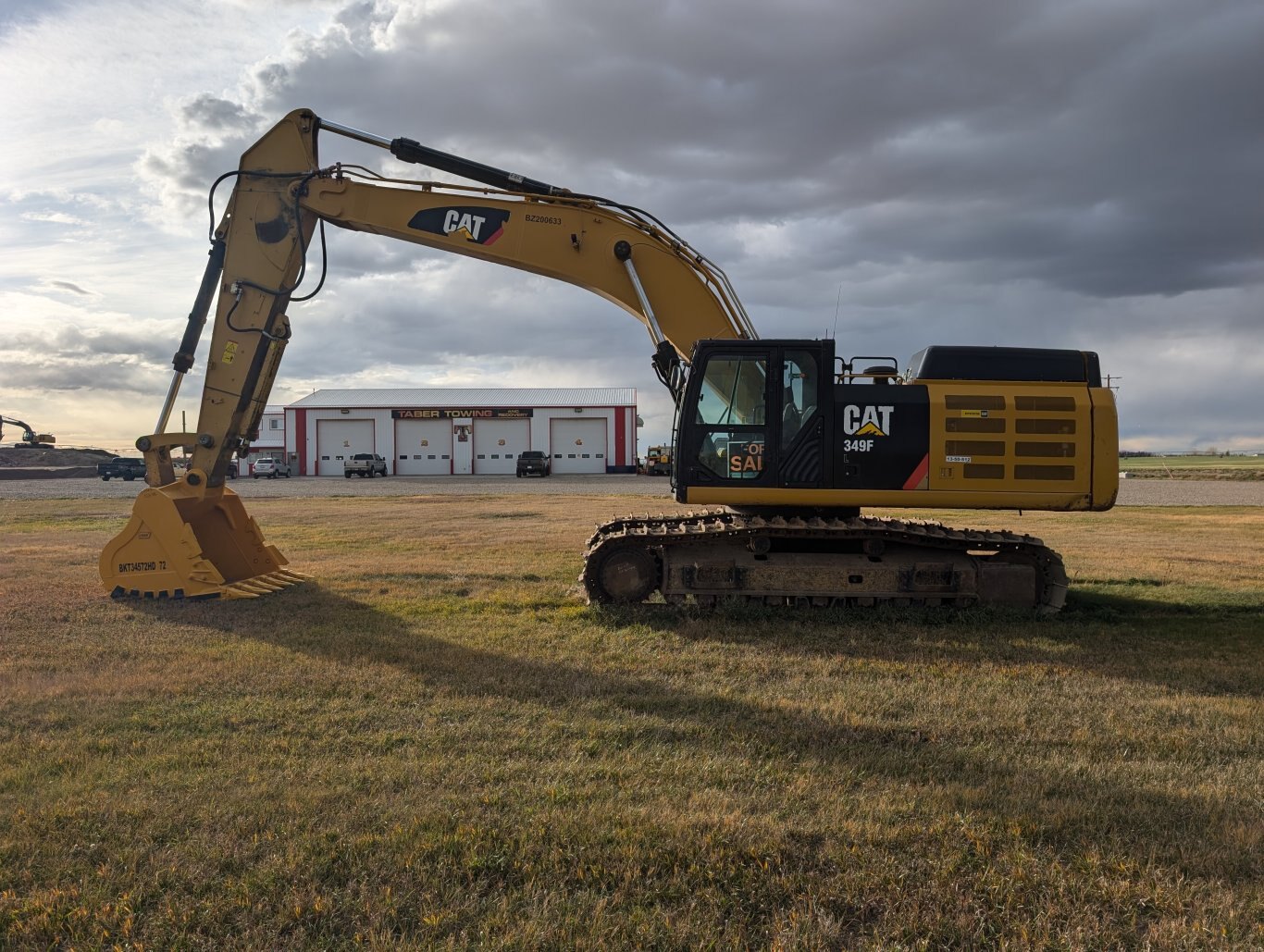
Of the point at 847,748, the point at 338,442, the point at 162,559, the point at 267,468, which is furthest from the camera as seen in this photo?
the point at 338,442

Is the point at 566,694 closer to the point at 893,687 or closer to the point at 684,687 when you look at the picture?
the point at 684,687

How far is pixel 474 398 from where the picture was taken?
63156 millimetres

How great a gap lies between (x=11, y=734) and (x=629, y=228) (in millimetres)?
7776

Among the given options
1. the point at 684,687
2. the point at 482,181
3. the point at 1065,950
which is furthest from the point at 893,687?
the point at 482,181

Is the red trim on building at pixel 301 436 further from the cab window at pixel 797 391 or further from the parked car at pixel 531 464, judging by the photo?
the cab window at pixel 797 391

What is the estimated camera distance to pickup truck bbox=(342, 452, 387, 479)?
53594 mm

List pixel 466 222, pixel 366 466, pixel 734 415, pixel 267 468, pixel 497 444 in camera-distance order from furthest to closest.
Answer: pixel 497 444, pixel 267 468, pixel 366 466, pixel 466 222, pixel 734 415

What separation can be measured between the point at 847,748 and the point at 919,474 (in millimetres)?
4569

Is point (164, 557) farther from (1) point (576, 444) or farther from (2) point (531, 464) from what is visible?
(1) point (576, 444)

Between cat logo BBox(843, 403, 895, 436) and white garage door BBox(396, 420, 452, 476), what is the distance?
53.6 m

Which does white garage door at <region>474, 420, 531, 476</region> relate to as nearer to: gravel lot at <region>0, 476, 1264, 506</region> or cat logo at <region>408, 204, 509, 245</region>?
gravel lot at <region>0, 476, 1264, 506</region>

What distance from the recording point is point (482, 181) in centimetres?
1055

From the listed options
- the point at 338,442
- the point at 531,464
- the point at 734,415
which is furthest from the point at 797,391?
the point at 338,442

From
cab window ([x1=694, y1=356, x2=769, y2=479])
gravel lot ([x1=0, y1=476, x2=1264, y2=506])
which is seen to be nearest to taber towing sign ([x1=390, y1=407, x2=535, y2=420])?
gravel lot ([x1=0, y1=476, x2=1264, y2=506])
